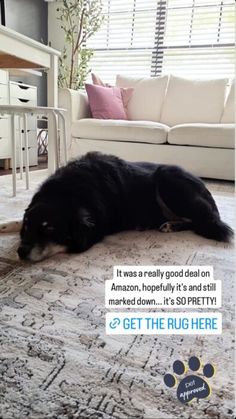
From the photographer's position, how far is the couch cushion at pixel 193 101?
3.29m

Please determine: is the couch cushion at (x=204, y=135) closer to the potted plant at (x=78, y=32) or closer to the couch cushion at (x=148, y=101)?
the couch cushion at (x=148, y=101)

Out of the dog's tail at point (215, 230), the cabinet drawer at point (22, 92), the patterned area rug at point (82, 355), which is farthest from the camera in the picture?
the cabinet drawer at point (22, 92)

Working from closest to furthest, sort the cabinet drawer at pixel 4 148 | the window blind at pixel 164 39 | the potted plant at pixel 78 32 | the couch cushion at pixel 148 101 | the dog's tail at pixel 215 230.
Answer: the dog's tail at pixel 215 230, the cabinet drawer at pixel 4 148, the couch cushion at pixel 148 101, the window blind at pixel 164 39, the potted plant at pixel 78 32

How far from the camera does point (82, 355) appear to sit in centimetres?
65

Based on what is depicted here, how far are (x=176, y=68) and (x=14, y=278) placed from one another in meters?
3.77

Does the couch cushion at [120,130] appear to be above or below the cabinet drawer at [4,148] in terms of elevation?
above

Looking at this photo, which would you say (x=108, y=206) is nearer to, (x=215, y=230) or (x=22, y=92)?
(x=215, y=230)

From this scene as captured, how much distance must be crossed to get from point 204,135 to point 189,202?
1570 millimetres

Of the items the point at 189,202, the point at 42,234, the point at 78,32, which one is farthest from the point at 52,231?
the point at 78,32


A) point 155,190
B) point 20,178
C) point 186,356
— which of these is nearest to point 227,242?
point 155,190

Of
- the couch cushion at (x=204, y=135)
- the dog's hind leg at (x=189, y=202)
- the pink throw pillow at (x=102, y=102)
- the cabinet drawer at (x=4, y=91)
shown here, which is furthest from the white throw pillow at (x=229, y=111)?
the cabinet drawer at (x=4, y=91)

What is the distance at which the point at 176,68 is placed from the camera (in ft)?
13.1

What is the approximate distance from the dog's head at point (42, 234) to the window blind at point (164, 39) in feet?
10.6

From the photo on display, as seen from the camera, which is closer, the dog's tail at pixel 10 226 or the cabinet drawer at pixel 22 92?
the dog's tail at pixel 10 226
